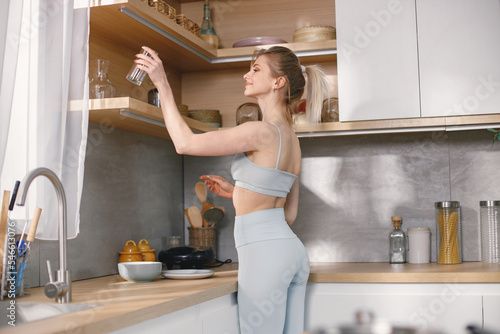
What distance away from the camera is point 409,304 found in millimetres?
2135

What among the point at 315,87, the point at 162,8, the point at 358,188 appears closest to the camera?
the point at 162,8

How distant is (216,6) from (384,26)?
3.10 feet

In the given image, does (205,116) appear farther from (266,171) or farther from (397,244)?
(397,244)

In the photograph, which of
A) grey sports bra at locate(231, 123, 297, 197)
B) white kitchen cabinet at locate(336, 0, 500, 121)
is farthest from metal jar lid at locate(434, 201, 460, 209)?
grey sports bra at locate(231, 123, 297, 197)

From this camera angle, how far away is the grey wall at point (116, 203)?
2.10 m

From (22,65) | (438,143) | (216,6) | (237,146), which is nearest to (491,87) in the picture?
(438,143)

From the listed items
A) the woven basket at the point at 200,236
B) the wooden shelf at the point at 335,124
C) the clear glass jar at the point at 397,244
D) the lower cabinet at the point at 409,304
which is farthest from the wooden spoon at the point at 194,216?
the clear glass jar at the point at 397,244

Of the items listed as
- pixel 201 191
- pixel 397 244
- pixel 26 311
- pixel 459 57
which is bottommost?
pixel 26 311

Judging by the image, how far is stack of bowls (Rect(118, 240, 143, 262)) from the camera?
2.29m

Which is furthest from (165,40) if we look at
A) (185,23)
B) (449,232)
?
(449,232)

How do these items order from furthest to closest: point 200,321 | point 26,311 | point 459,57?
point 459,57 < point 200,321 < point 26,311

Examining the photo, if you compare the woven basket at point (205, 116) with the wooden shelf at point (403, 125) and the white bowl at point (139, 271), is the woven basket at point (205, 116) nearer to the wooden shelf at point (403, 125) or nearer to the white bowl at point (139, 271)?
the wooden shelf at point (403, 125)

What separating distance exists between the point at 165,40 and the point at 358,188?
1.16 meters

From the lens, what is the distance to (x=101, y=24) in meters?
2.12
